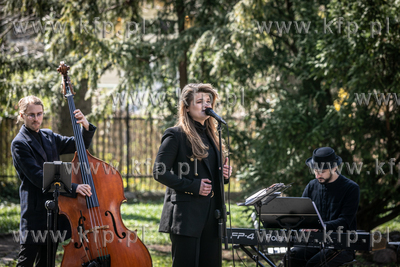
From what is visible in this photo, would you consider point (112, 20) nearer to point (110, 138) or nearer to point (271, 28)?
point (271, 28)

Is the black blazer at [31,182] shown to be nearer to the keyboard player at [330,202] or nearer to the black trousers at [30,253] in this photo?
the black trousers at [30,253]

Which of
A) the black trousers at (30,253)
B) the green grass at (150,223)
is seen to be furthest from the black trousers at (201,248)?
the green grass at (150,223)

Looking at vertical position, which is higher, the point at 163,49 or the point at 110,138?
the point at 163,49

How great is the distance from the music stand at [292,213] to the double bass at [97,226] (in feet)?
4.27

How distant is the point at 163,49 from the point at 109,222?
4719 millimetres

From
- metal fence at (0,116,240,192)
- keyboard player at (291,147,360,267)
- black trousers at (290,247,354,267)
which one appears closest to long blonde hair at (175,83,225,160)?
black trousers at (290,247,354,267)

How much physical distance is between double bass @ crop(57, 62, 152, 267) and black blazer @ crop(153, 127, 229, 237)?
0.56 metres

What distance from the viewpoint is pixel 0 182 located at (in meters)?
12.3

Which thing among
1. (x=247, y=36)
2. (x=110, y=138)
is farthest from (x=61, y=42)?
(x=110, y=138)

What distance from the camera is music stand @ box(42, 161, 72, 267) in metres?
3.51

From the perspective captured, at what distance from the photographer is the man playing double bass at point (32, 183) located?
3748mm

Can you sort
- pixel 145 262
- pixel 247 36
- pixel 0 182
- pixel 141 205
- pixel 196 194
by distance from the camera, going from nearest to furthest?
pixel 196 194 < pixel 145 262 < pixel 247 36 < pixel 141 205 < pixel 0 182

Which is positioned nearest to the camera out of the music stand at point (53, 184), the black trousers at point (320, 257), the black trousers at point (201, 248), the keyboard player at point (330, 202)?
the black trousers at point (201, 248)

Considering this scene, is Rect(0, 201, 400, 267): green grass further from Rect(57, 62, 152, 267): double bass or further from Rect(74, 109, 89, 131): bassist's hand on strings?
Rect(74, 109, 89, 131): bassist's hand on strings
